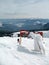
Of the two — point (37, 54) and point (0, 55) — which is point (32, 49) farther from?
point (0, 55)

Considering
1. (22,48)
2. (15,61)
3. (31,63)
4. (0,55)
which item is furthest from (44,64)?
(22,48)

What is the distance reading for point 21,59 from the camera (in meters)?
4.78

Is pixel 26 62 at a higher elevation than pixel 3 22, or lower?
lower

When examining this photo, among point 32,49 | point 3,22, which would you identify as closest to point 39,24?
point 3,22

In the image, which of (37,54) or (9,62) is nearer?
(9,62)

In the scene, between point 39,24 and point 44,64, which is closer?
point 44,64

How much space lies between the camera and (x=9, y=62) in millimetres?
4375

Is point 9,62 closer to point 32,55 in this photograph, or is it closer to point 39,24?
point 32,55

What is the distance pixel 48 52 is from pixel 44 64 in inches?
47.0

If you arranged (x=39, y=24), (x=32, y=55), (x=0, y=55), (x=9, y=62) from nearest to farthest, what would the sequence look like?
(x=9, y=62) → (x=0, y=55) → (x=32, y=55) → (x=39, y=24)

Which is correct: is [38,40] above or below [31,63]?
above

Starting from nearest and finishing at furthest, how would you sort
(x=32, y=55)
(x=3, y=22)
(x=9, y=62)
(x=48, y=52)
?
(x=9, y=62) < (x=32, y=55) < (x=48, y=52) < (x=3, y=22)

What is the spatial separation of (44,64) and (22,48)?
149cm

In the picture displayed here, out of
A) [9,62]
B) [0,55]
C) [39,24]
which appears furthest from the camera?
[39,24]
